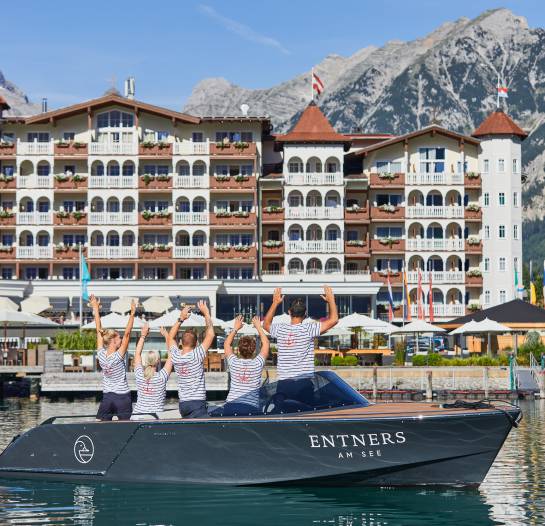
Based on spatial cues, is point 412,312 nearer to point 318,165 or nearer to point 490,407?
point 318,165

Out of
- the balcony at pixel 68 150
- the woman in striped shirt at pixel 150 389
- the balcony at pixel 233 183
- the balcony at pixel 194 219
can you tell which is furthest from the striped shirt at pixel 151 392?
the balcony at pixel 68 150

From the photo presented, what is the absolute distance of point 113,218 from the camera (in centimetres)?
8381

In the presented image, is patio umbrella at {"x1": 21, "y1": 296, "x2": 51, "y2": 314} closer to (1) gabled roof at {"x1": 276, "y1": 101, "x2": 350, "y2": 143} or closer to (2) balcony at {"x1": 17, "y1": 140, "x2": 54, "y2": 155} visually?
(2) balcony at {"x1": 17, "y1": 140, "x2": 54, "y2": 155}

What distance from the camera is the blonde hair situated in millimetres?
19984

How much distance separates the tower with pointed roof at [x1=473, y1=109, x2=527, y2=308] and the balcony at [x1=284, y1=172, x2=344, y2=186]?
35.4 feet

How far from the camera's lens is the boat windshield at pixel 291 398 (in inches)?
801

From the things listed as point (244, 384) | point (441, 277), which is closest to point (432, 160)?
point (441, 277)

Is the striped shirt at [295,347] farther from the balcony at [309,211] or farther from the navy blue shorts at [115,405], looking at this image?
the balcony at [309,211]

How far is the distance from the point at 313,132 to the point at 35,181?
19.7m

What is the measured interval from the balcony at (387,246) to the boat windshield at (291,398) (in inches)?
2590

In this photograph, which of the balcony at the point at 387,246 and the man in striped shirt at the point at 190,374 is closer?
the man in striped shirt at the point at 190,374

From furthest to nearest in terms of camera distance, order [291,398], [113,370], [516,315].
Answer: [516,315]
[113,370]
[291,398]

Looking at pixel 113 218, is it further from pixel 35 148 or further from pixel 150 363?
pixel 150 363

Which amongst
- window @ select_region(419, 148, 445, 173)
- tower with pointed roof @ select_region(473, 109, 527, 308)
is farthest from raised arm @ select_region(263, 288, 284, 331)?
window @ select_region(419, 148, 445, 173)
